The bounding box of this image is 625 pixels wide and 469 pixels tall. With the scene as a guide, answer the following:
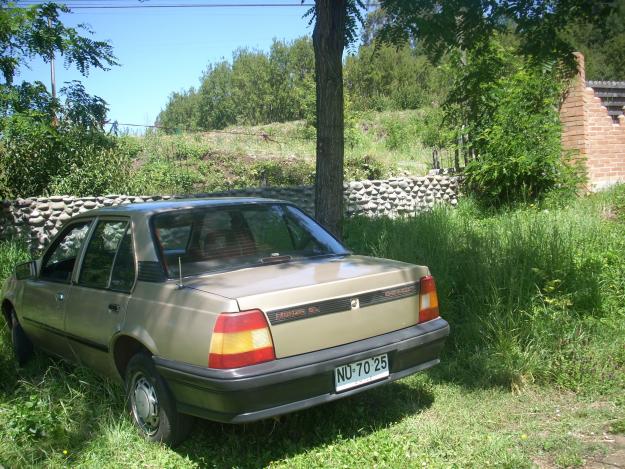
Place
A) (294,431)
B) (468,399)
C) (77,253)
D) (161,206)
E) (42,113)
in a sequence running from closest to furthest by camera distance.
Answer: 1. (294,431)
2. (161,206)
3. (468,399)
4. (77,253)
5. (42,113)

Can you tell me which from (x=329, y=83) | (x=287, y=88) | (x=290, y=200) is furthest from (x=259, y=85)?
(x=329, y=83)

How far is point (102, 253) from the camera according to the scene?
4395mm

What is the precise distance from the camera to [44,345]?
503 centimetres

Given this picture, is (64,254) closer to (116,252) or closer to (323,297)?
(116,252)

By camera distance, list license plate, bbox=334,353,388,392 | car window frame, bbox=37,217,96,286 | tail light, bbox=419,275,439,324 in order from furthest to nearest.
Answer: car window frame, bbox=37,217,96,286 → tail light, bbox=419,275,439,324 → license plate, bbox=334,353,388,392

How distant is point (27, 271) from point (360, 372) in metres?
3.23

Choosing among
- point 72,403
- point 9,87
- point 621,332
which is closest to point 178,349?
point 72,403

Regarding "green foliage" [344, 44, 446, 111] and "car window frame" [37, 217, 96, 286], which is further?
"green foliage" [344, 44, 446, 111]

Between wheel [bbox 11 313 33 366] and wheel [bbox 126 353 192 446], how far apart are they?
2095 mm

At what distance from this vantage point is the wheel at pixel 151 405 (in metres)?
3.57

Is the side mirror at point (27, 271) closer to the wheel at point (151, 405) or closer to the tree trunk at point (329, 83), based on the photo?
the wheel at point (151, 405)

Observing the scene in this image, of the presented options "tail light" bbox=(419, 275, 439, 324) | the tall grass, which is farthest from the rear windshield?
the tall grass

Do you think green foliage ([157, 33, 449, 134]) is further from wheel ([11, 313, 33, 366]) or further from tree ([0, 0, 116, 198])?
wheel ([11, 313, 33, 366])

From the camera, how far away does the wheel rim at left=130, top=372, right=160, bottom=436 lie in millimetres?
3734
